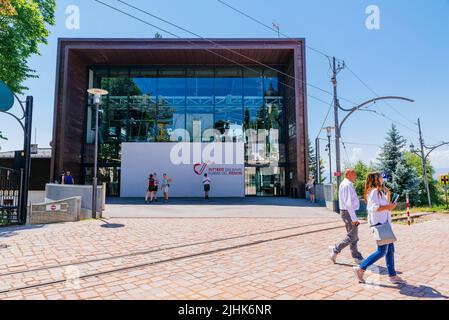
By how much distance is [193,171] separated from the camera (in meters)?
19.6

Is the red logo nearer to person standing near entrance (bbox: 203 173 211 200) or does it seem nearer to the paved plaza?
person standing near entrance (bbox: 203 173 211 200)

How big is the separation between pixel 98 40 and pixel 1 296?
2176 centimetres

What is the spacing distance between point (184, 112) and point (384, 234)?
20099 millimetres

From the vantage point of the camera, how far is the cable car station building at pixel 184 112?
777 inches

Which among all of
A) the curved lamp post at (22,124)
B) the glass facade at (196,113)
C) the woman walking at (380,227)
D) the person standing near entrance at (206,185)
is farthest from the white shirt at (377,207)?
the glass facade at (196,113)

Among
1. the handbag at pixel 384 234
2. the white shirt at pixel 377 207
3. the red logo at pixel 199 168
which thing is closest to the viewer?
the handbag at pixel 384 234

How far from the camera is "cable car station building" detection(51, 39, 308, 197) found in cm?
1973

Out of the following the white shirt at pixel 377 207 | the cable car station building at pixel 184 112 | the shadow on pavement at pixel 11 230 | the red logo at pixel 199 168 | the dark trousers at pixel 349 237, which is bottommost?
the shadow on pavement at pixel 11 230

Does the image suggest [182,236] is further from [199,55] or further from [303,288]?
[199,55]

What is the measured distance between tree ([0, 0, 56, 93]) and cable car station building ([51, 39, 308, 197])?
13.6 feet

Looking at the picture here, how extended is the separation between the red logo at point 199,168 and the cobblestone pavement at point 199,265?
11.6 metres

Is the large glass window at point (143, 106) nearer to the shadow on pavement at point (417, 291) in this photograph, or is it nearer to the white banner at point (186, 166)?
the white banner at point (186, 166)

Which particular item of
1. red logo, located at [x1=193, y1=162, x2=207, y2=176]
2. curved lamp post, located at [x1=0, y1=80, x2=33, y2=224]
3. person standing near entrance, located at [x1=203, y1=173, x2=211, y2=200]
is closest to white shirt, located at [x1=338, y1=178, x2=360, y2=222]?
curved lamp post, located at [x1=0, y1=80, x2=33, y2=224]
